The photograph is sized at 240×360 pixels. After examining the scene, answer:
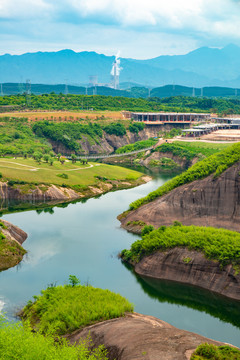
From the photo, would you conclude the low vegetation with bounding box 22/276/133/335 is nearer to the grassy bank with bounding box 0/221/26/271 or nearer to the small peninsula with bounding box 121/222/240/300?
the small peninsula with bounding box 121/222/240/300

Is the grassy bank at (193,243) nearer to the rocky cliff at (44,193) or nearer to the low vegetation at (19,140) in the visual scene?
the rocky cliff at (44,193)

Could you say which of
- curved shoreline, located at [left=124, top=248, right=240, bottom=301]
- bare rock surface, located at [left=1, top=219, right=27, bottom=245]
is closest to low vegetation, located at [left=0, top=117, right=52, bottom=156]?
bare rock surface, located at [left=1, top=219, right=27, bottom=245]

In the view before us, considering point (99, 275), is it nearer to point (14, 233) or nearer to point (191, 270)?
point (191, 270)

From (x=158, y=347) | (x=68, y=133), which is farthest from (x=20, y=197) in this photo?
(x=68, y=133)

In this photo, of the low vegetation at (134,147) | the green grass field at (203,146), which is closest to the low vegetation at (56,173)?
the green grass field at (203,146)

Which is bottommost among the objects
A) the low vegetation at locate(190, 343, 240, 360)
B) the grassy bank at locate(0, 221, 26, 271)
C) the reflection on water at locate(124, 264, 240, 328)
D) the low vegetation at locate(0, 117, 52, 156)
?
the reflection on water at locate(124, 264, 240, 328)

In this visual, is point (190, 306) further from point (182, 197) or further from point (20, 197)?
point (20, 197)

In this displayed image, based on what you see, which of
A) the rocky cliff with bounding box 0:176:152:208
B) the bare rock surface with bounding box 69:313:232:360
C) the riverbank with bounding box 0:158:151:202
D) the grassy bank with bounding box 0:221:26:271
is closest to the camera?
the bare rock surface with bounding box 69:313:232:360
